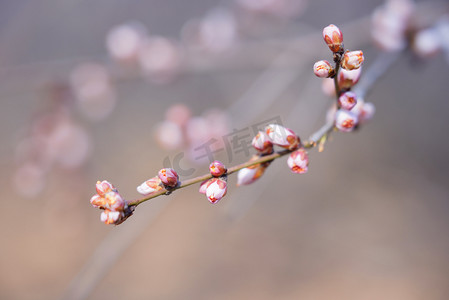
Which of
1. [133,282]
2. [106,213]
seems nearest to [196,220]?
[133,282]

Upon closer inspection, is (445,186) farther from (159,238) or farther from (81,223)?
(81,223)

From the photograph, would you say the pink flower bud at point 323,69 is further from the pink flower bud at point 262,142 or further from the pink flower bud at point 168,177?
the pink flower bud at point 168,177

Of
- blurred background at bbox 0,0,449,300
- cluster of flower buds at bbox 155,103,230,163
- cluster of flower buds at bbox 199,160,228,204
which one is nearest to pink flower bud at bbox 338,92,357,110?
cluster of flower buds at bbox 199,160,228,204

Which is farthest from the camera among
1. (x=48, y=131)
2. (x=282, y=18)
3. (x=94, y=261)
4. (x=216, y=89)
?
(x=216, y=89)

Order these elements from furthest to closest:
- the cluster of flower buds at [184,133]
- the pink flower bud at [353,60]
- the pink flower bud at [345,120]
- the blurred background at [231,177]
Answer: the blurred background at [231,177] < the cluster of flower buds at [184,133] < the pink flower bud at [345,120] < the pink flower bud at [353,60]

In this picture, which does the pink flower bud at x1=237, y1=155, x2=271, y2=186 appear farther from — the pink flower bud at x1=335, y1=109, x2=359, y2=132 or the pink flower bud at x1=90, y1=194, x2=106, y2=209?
the pink flower bud at x1=90, y1=194, x2=106, y2=209

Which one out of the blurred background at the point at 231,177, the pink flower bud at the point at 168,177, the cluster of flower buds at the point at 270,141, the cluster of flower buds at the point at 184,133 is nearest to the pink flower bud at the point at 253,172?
the cluster of flower buds at the point at 270,141
